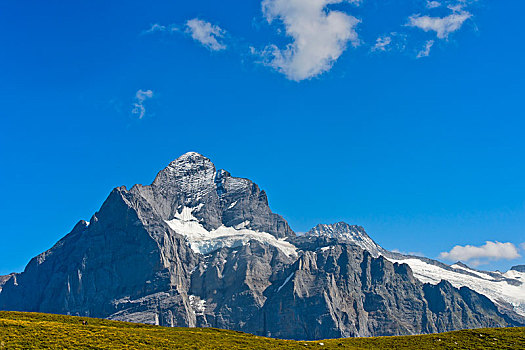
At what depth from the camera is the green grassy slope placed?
98000mm

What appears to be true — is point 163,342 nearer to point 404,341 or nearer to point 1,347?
point 1,347

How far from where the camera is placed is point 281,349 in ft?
352

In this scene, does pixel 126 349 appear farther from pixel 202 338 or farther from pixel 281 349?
pixel 281 349

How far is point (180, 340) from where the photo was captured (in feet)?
361

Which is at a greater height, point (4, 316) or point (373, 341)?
point (4, 316)

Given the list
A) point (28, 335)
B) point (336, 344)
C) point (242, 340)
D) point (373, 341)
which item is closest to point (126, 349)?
point (28, 335)

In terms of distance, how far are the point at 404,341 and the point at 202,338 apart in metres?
40.7

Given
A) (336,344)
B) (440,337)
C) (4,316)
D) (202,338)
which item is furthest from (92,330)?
(440,337)

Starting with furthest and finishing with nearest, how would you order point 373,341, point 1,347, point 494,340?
point 373,341 → point 494,340 → point 1,347

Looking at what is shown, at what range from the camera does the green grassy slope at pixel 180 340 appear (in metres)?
98.0

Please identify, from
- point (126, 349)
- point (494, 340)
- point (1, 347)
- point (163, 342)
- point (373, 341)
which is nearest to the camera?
point (1, 347)

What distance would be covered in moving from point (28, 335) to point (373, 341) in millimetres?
66767

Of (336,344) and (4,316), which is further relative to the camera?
(4,316)

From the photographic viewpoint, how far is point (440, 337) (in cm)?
11919
